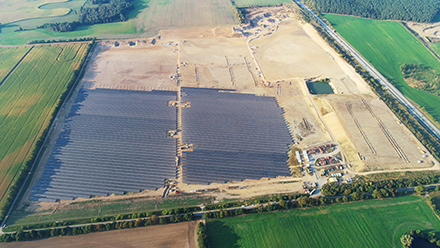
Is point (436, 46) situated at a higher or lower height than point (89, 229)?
higher


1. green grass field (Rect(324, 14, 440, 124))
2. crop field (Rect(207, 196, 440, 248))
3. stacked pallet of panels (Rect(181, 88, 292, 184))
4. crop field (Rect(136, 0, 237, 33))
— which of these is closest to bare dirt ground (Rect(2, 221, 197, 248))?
crop field (Rect(207, 196, 440, 248))

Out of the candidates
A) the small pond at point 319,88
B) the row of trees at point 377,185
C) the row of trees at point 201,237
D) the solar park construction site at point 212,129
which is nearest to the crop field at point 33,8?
the solar park construction site at point 212,129

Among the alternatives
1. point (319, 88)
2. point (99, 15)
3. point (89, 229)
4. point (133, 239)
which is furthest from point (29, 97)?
point (319, 88)

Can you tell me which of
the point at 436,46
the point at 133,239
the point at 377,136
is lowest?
the point at 133,239

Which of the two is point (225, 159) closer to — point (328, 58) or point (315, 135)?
point (315, 135)

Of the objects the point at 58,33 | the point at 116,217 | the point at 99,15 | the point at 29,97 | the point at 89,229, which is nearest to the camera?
the point at 89,229

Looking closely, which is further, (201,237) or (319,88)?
(319,88)

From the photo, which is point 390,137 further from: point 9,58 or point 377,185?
point 9,58

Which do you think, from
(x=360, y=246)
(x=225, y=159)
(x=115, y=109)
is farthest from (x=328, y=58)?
(x=115, y=109)
